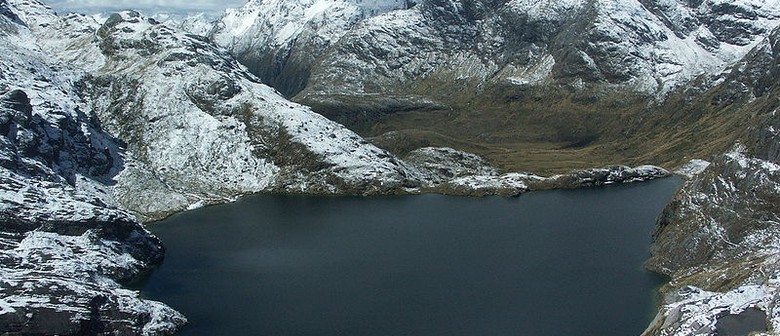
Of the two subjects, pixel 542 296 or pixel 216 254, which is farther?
pixel 216 254

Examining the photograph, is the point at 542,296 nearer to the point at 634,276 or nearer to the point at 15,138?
the point at 634,276

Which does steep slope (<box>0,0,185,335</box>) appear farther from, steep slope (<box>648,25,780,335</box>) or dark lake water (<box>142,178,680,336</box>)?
steep slope (<box>648,25,780,335</box>)

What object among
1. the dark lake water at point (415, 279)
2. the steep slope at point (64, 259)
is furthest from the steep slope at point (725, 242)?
the steep slope at point (64, 259)

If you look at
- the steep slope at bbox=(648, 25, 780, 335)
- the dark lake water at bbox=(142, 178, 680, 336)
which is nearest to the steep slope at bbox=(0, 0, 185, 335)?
the dark lake water at bbox=(142, 178, 680, 336)

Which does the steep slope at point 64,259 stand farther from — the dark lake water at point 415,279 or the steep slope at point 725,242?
the steep slope at point 725,242

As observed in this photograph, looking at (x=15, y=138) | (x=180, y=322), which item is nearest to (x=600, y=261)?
(x=180, y=322)

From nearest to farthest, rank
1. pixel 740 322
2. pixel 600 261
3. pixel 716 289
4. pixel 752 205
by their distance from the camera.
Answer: pixel 740 322 < pixel 716 289 < pixel 752 205 < pixel 600 261

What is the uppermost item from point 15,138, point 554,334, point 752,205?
point 15,138

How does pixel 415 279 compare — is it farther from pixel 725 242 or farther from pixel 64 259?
pixel 64 259
